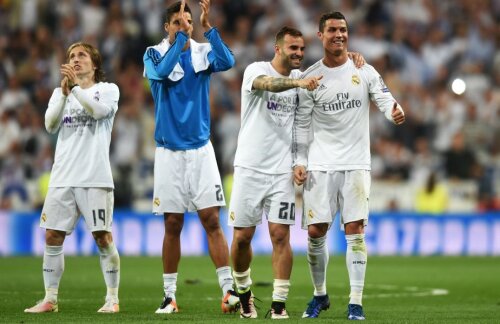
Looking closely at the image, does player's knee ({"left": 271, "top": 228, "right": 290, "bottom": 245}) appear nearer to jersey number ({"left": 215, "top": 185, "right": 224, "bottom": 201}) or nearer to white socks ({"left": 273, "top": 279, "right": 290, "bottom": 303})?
white socks ({"left": 273, "top": 279, "right": 290, "bottom": 303})

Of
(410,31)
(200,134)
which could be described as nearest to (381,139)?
(410,31)

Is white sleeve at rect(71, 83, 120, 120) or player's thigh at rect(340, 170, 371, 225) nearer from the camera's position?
player's thigh at rect(340, 170, 371, 225)

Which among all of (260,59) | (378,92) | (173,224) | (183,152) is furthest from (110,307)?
(260,59)

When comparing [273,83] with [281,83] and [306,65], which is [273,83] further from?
[306,65]

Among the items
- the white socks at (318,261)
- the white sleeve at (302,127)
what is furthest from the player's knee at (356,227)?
the white sleeve at (302,127)

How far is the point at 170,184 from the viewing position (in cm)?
1067

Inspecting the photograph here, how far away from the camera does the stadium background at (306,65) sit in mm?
21422

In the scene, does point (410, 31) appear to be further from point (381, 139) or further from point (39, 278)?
point (39, 278)

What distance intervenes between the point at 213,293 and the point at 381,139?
407 inches

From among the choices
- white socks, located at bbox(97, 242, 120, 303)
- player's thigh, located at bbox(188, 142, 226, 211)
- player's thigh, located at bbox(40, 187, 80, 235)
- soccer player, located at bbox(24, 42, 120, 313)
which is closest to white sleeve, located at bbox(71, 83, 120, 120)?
soccer player, located at bbox(24, 42, 120, 313)

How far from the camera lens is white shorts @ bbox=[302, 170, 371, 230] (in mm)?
10023

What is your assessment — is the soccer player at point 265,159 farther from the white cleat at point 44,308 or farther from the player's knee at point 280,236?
the white cleat at point 44,308

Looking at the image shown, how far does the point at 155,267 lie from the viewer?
59.1 ft

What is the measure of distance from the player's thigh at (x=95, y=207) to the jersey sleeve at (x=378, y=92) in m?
2.74
